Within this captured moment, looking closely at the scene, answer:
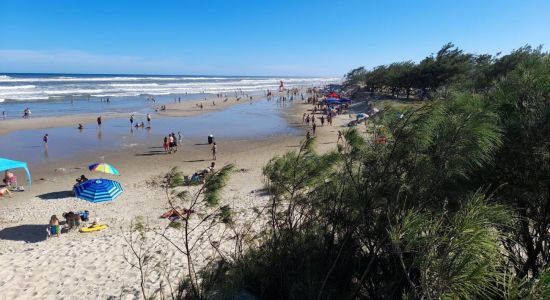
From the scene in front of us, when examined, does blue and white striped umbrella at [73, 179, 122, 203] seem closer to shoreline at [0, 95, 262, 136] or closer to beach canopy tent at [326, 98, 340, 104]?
shoreline at [0, 95, 262, 136]

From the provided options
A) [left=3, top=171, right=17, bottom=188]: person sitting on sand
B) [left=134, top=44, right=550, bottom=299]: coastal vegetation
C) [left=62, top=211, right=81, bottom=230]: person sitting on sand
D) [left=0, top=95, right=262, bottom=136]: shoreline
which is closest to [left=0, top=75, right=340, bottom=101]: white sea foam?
[left=0, top=95, right=262, bottom=136]: shoreline

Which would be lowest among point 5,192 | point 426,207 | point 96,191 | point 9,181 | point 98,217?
point 98,217

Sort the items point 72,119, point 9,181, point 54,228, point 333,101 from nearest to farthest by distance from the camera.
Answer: point 54,228
point 9,181
point 72,119
point 333,101

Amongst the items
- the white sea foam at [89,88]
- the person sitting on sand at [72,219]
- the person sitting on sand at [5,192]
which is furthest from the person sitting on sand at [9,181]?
the white sea foam at [89,88]

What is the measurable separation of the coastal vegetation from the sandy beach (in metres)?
1.61

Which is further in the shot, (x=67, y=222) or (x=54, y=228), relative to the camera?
(x=67, y=222)

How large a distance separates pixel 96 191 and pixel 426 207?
1124 cm

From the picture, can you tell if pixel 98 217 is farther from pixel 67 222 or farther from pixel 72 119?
pixel 72 119

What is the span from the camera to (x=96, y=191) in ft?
40.7

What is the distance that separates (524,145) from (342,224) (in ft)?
7.80

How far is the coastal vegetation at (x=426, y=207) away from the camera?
286 centimetres

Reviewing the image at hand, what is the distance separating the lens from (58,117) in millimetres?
35312

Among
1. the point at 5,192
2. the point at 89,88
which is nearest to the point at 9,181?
the point at 5,192

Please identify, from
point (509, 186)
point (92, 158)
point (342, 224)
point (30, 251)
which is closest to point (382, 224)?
point (342, 224)
